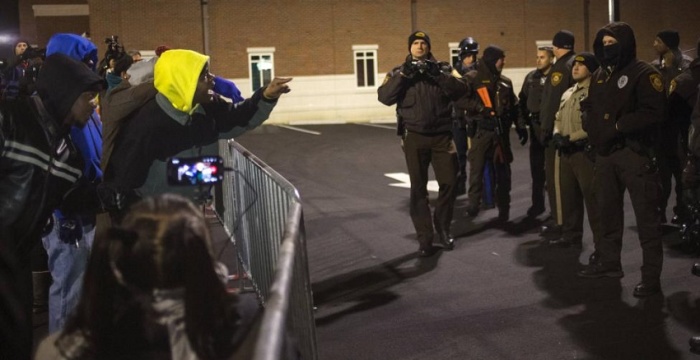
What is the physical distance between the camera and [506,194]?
39.0 feet

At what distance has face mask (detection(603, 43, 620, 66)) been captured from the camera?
782 cm

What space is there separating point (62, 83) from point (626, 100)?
4.50 meters

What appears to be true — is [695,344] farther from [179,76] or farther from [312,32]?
[312,32]

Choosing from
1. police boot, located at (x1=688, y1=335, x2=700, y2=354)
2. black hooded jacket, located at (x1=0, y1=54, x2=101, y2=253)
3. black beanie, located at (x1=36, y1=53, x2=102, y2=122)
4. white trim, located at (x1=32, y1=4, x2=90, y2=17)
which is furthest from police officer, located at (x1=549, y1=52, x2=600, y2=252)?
white trim, located at (x1=32, y1=4, x2=90, y2=17)

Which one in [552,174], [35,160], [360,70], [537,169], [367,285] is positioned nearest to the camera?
[35,160]

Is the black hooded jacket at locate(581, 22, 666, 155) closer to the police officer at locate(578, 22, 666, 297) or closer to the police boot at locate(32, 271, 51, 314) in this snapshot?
the police officer at locate(578, 22, 666, 297)

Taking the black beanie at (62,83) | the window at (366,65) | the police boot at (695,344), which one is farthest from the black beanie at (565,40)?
the window at (366,65)

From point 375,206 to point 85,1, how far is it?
27.9 m

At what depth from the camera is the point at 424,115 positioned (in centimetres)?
995

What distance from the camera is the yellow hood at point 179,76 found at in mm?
6109

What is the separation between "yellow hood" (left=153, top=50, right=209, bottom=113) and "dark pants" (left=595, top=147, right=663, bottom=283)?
3.62m

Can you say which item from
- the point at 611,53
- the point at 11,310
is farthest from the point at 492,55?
the point at 11,310

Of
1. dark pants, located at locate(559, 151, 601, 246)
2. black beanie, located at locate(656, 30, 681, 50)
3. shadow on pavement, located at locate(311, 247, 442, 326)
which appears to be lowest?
shadow on pavement, located at locate(311, 247, 442, 326)

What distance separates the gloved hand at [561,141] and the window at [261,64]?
28.1m
